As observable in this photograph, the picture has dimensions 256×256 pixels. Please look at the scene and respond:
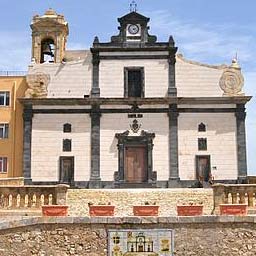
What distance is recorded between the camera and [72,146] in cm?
3167

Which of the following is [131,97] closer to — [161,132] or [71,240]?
[161,132]

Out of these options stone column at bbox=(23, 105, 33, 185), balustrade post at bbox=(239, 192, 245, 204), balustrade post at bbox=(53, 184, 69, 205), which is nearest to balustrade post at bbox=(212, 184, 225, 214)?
balustrade post at bbox=(239, 192, 245, 204)

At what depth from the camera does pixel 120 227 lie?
48.8 feet

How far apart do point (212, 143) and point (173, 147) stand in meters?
2.22

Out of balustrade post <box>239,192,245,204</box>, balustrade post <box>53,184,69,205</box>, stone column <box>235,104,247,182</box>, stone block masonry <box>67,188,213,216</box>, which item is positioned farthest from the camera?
stone column <box>235,104,247,182</box>

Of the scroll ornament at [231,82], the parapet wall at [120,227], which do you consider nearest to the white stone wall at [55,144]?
the scroll ornament at [231,82]

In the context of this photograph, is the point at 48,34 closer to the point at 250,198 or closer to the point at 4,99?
the point at 4,99

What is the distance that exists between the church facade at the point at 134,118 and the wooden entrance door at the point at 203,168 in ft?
0.18

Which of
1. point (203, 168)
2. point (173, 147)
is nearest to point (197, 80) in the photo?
point (173, 147)

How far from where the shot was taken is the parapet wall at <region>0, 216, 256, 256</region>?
1473 cm

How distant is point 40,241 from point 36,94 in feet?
60.5

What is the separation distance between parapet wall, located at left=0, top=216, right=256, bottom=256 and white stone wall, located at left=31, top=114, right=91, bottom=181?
1648 centimetres

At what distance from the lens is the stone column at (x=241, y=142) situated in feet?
102

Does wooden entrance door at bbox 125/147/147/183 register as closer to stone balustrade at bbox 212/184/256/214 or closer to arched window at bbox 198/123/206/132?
arched window at bbox 198/123/206/132
